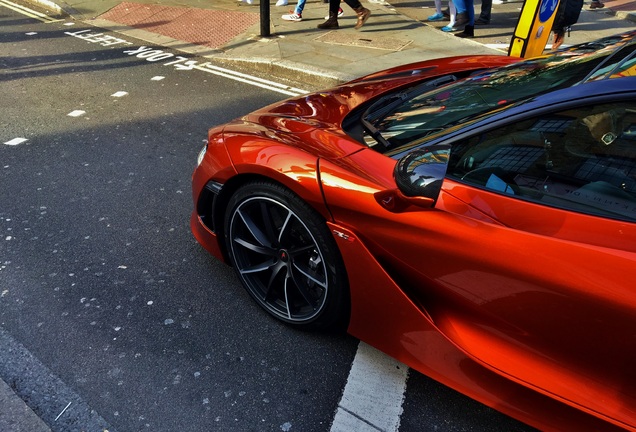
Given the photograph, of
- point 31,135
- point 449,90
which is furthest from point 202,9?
point 449,90

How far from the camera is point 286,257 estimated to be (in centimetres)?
282

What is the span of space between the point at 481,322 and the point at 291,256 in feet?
3.27

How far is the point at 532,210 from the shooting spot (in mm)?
2002

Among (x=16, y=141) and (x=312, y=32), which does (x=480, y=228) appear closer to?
(x=16, y=141)

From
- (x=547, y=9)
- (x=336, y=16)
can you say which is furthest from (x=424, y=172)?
(x=336, y=16)

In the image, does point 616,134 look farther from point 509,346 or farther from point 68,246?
point 68,246

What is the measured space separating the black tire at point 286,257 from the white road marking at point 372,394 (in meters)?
0.23

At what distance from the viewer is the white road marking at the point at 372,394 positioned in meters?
2.43

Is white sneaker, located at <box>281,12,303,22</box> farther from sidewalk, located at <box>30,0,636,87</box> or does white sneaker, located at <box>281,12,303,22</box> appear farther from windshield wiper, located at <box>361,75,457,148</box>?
windshield wiper, located at <box>361,75,457,148</box>

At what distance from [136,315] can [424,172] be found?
180 centimetres

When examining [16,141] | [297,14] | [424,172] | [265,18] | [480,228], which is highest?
[424,172]

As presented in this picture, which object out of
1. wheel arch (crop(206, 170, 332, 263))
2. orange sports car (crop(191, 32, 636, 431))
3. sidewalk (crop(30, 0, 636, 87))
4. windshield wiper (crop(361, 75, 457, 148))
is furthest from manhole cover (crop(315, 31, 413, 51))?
wheel arch (crop(206, 170, 332, 263))

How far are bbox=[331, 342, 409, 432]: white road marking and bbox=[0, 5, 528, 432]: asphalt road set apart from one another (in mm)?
43

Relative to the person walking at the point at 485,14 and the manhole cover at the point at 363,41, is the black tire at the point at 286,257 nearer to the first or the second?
the manhole cover at the point at 363,41
